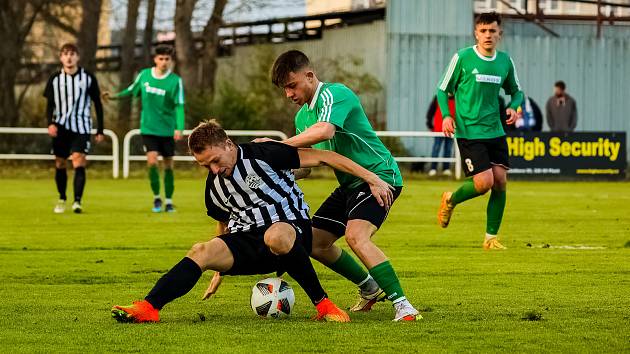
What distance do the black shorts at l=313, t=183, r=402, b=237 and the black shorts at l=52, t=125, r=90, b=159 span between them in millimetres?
10137

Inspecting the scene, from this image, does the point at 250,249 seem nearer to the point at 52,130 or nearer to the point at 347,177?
the point at 347,177

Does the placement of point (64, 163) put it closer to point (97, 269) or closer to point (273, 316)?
point (97, 269)

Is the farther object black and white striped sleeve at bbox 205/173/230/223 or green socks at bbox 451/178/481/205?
green socks at bbox 451/178/481/205

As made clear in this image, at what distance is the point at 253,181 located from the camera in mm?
8102

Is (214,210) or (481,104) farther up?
(481,104)

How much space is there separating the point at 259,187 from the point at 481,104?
535 cm

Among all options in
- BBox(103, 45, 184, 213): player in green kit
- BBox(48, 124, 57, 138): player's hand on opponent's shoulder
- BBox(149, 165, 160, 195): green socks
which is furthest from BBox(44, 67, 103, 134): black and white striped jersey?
BBox(149, 165, 160, 195): green socks

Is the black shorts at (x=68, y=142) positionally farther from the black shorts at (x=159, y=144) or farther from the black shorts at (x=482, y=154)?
the black shorts at (x=482, y=154)

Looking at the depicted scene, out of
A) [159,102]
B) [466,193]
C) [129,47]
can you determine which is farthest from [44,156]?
[466,193]

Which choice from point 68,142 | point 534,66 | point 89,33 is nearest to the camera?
point 68,142

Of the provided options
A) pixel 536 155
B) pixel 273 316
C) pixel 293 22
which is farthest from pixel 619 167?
pixel 273 316

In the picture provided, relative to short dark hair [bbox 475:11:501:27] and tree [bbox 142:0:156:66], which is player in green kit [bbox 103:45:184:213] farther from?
tree [bbox 142:0:156:66]

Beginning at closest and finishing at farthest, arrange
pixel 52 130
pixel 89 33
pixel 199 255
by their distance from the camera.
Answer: pixel 199 255, pixel 52 130, pixel 89 33

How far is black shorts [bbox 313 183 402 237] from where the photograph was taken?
838 cm
